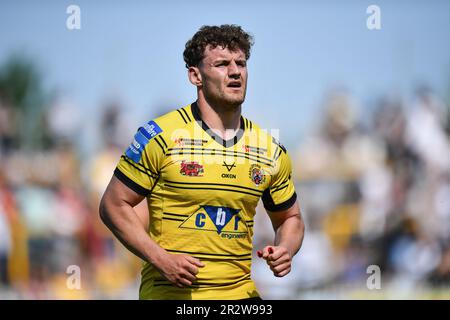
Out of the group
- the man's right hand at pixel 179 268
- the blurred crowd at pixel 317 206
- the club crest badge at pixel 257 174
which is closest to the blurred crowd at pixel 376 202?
the blurred crowd at pixel 317 206

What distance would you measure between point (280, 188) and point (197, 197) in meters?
0.73

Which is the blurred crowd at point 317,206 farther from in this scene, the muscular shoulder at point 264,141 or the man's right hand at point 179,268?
the man's right hand at point 179,268

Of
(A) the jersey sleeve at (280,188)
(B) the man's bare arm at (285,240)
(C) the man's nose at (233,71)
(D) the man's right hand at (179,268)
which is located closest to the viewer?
(D) the man's right hand at (179,268)

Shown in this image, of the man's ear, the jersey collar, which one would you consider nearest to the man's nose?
the man's ear

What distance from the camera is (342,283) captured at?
10.8m

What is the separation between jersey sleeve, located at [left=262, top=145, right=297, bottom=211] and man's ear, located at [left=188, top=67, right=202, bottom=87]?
0.74 m

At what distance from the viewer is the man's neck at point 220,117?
5.24 m

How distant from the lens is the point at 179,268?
4.73 metres

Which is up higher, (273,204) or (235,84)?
(235,84)

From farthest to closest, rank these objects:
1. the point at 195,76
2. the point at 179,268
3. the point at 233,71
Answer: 1. the point at 195,76
2. the point at 233,71
3. the point at 179,268

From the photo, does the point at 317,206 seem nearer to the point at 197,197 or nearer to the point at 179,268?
the point at 197,197

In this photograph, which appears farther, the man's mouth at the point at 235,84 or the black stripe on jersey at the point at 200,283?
the man's mouth at the point at 235,84

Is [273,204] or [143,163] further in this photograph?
[273,204]

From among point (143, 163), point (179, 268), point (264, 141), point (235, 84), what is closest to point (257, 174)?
point (264, 141)
